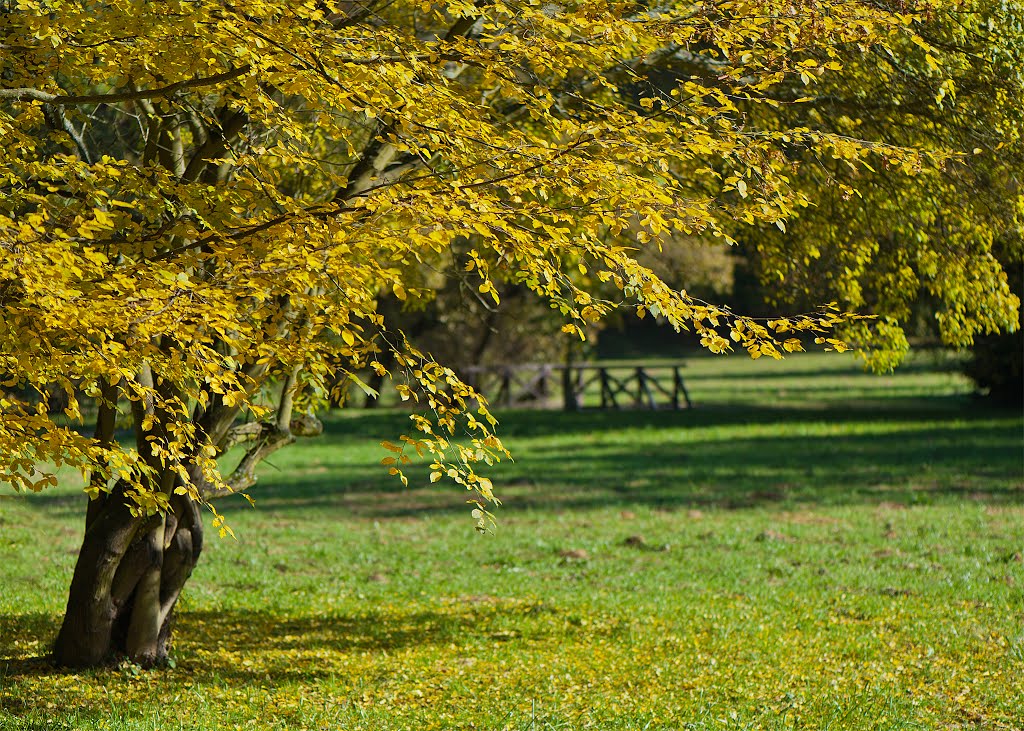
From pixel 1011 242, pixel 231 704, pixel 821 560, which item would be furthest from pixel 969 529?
pixel 231 704

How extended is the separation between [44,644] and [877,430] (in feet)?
62.3

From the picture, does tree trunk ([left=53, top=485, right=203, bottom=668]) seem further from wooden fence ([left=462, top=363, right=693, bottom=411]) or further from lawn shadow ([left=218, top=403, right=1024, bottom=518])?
wooden fence ([left=462, top=363, right=693, bottom=411])

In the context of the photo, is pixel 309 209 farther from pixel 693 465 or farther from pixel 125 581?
pixel 693 465

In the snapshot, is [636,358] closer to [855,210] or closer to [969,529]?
[969,529]

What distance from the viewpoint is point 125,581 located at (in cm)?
678

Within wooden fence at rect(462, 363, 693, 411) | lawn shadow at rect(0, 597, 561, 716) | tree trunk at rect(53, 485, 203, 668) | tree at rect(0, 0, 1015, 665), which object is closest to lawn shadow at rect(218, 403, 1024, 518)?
wooden fence at rect(462, 363, 693, 411)

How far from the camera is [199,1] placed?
15.2 feet

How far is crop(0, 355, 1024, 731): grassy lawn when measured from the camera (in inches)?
251

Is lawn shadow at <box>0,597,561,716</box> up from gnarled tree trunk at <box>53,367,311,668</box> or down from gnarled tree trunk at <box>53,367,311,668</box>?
down

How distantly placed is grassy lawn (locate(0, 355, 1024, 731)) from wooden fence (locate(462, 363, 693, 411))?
10.1m

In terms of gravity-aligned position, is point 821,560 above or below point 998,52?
below

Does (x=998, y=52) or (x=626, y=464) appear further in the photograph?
(x=626, y=464)

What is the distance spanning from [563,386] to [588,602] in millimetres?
21276

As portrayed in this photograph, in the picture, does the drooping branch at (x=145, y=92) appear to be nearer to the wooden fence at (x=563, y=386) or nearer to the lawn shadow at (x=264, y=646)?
the lawn shadow at (x=264, y=646)
